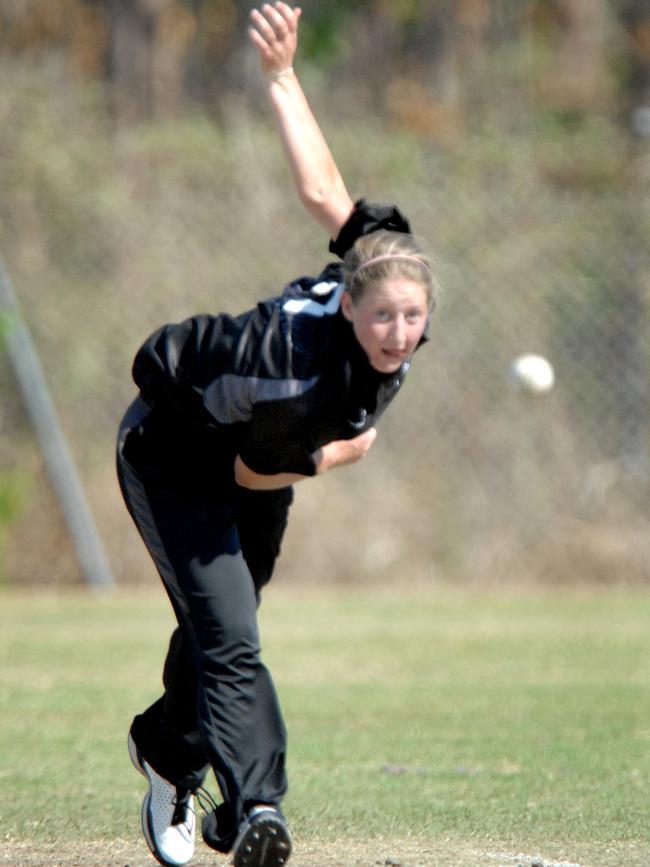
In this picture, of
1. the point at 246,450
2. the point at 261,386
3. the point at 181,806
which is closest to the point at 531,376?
the point at 181,806

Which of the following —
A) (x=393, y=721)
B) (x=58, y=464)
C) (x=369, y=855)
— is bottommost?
(x=393, y=721)

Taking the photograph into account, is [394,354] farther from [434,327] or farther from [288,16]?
[434,327]

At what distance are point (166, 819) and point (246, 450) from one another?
3.69 ft

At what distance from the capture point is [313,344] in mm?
3965

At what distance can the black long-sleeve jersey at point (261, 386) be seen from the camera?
3928mm

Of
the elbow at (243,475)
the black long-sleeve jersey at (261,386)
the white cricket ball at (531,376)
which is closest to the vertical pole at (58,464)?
the white cricket ball at (531,376)

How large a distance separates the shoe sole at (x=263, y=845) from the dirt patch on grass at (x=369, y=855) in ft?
0.97

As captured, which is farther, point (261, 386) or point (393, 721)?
point (393, 721)

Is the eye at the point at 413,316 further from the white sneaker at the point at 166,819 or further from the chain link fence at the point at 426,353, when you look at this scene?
the chain link fence at the point at 426,353

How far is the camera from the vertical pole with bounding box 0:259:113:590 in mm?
10688

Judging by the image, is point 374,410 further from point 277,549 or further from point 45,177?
point 45,177

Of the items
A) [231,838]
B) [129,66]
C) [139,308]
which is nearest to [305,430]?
[231,838]

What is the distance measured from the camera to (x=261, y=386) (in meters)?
3.92

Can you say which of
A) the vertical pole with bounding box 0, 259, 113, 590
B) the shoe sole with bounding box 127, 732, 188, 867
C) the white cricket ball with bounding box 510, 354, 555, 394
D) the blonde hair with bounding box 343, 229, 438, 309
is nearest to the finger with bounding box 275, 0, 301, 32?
the blonde hair with bounding box 343, 229, 438, 309
